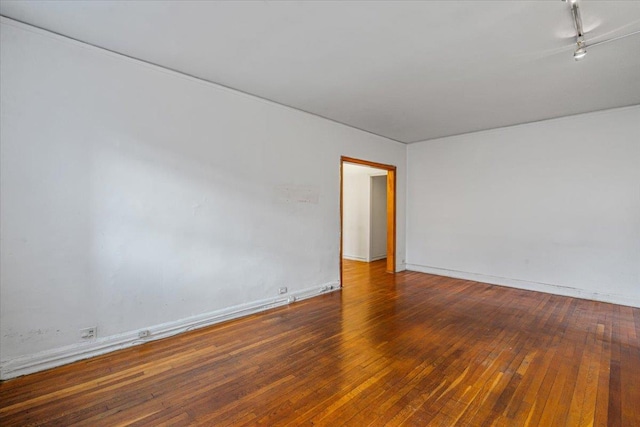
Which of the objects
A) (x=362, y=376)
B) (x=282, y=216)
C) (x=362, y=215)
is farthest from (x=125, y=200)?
(x=362, y=215)

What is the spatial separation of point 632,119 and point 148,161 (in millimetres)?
6283

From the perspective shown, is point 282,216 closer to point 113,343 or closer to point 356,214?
point 113,343

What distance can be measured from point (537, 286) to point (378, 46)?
15.3ft

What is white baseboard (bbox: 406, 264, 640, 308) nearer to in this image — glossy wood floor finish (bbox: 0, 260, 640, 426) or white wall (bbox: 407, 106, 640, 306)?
white wall (bbox: 407, 106, 640, 306)

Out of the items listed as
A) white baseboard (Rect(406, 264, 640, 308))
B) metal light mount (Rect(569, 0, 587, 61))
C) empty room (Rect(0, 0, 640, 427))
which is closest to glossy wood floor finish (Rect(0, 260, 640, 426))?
empty room (Rect(0, 0, 640, 427))

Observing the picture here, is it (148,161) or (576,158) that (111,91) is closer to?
(148,161)

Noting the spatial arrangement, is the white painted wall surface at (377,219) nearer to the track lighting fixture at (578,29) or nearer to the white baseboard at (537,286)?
the white baseboard at (537,286)

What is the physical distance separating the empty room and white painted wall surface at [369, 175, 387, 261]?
2792 millimetres

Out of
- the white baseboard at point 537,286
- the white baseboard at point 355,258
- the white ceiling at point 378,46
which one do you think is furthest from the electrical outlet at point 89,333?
the white baseboard at point 355,258

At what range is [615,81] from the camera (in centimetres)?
332

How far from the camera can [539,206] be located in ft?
15.8

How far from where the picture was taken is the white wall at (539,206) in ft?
13.7

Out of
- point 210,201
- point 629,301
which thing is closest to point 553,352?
point 629,301

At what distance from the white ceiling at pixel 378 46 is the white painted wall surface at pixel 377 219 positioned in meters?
3.74
